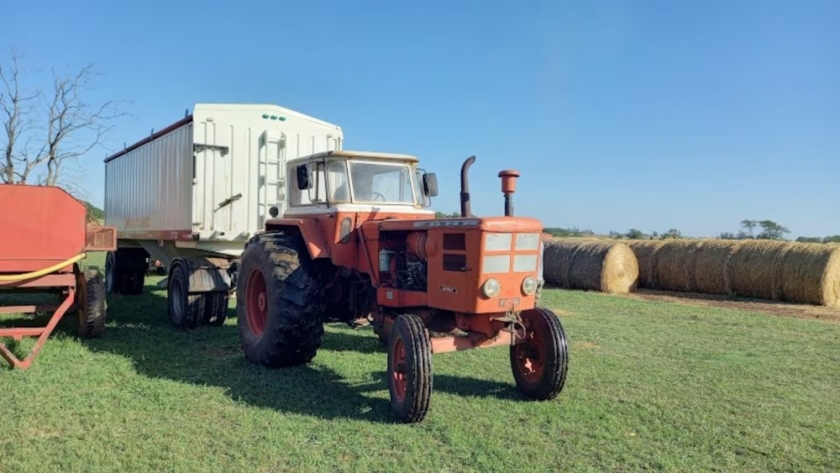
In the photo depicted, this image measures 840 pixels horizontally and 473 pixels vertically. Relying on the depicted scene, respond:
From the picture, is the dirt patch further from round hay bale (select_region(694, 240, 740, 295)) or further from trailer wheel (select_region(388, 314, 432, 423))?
trailer wheel (select_region(388, 314, 432, 423))

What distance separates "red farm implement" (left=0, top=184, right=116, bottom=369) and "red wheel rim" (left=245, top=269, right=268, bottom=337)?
2.04 metres

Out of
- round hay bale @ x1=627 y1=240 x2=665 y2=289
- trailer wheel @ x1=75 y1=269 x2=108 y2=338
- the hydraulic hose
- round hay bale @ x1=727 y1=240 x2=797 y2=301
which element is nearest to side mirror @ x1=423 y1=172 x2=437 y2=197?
the hydraulic hose

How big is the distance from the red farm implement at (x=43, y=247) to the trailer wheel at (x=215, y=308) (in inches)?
62.0

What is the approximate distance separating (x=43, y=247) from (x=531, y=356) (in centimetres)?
573

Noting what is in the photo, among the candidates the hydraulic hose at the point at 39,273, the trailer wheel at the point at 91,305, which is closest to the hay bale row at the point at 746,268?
the trailer wheel at the point at 91,305

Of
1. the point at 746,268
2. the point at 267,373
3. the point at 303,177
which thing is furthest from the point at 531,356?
the point at 746,268

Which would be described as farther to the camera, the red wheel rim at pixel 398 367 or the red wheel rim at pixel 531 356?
the red wheel rim at pixel 531 356

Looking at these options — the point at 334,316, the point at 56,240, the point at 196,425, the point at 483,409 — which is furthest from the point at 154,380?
the point at 483,409

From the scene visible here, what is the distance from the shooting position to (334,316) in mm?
7270

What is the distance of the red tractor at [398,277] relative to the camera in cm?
518

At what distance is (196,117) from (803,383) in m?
8.33

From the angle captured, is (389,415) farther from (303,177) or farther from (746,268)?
(746,268)

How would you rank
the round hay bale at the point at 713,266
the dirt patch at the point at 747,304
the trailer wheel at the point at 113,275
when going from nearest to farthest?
the dirt patch at the point at 747,304
the trailer wheel at the point at 113,275
the round hay bale at the point at 713,266

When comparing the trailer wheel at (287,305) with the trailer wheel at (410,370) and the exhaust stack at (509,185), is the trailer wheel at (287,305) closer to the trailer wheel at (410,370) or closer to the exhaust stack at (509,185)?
the trailer wheel at (410,370)
